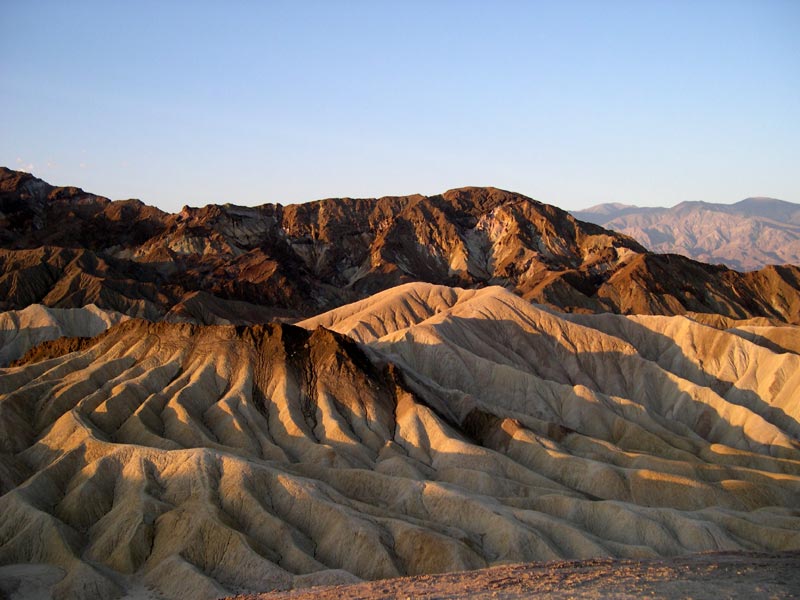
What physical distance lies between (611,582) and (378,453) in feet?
132

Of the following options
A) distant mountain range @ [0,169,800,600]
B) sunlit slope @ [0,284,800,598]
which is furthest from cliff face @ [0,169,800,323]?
sunlit slope @ [0,284,800,598]

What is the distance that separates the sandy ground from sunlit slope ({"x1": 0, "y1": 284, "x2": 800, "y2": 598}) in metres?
11.8

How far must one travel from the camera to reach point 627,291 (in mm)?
165875

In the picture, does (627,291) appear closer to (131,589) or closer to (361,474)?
(361,474)

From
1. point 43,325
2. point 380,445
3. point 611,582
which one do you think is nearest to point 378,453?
point 380,445

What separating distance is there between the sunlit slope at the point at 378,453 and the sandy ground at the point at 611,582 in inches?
466

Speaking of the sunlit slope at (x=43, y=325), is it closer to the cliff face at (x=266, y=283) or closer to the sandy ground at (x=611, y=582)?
the cliff face at (x=266, y=283)

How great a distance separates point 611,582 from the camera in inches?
1281

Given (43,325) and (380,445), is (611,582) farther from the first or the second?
(43,325)

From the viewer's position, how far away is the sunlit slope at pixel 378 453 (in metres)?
51.3

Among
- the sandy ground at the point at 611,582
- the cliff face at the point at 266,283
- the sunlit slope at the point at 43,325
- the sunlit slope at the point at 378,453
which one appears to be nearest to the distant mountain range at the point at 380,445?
the sunlit slope at the point at 378,453

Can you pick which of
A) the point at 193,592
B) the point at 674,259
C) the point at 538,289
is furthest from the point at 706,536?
the point at 674,259

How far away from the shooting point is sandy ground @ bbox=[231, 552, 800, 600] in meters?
30.5

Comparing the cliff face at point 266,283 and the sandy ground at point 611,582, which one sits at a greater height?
the cliff face at point 266,283
